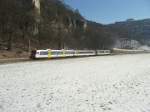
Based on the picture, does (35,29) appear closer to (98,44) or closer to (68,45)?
(68,45)

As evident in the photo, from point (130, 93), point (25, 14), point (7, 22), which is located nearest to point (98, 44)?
point (25, 14)

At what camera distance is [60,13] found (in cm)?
12788

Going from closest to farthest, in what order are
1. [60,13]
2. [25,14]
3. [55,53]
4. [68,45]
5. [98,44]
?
[55,53] < [25,14] < [68,45] < [60,13] < [98,44]

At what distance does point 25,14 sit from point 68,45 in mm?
38627

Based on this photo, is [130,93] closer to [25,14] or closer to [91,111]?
[91,111]

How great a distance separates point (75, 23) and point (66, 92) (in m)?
136

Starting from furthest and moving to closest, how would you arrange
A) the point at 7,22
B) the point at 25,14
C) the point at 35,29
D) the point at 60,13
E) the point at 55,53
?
the point at 60,13
the point at 35,29
the point at 25,14
the point at 7,22
the point at 55,53

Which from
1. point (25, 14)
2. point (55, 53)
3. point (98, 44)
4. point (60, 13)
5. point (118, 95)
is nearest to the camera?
point (118, 95)

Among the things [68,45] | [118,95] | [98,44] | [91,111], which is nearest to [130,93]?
[118,95]

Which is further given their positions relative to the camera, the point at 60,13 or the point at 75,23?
the point at 75,23

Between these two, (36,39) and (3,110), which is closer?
(3,110)

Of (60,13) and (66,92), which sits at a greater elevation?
(60,13)

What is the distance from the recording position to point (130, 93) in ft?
46.4

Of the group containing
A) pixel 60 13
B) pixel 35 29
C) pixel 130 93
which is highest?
pixel 60 13
